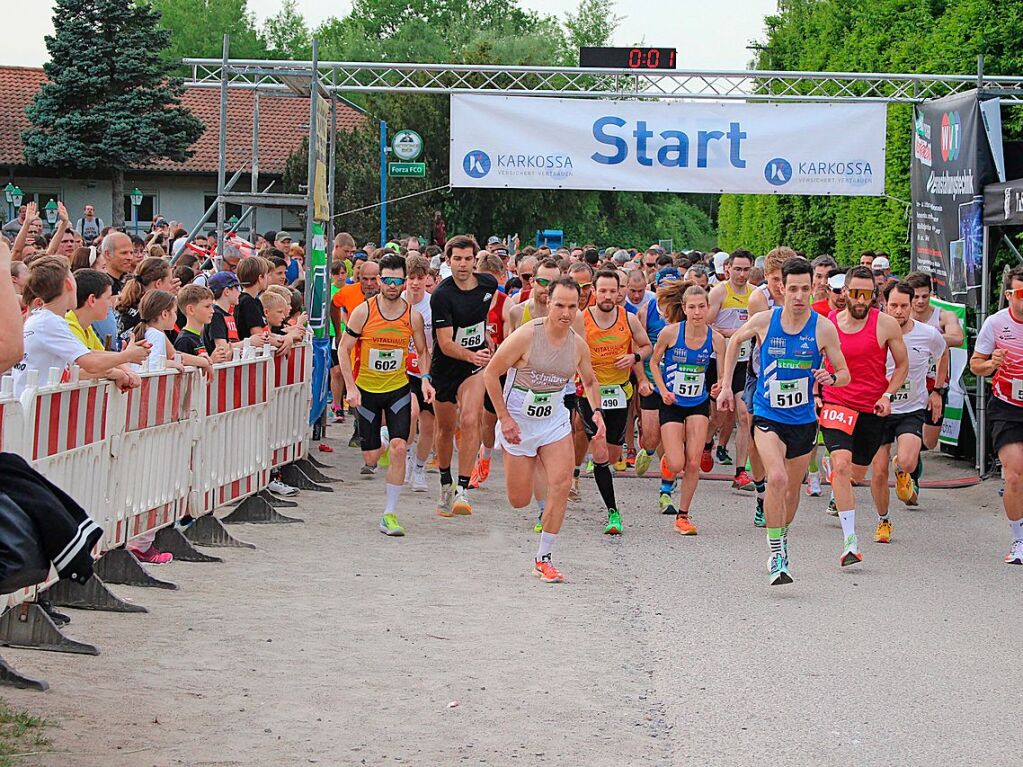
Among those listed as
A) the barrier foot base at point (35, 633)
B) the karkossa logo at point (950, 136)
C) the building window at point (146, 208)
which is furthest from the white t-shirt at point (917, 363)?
the building window at point (146, 208)

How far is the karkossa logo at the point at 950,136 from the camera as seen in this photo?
15.2 meters

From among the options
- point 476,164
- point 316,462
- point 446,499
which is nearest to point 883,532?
point 446,499

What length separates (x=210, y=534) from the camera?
1006cm

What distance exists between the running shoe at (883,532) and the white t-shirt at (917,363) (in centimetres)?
95

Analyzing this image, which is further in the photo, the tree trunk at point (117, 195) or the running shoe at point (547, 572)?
the tree trunk at point (117, 195)

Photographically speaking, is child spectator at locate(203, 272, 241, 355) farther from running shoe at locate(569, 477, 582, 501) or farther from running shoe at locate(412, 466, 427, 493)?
running shoe at locate(569, 477, 582, 501)

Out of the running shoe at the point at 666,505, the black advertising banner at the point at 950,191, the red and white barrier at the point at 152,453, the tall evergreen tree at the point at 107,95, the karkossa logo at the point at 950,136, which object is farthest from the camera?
the tall evergreen tree at the point at 107,95

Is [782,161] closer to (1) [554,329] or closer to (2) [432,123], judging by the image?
(1) [554,329]

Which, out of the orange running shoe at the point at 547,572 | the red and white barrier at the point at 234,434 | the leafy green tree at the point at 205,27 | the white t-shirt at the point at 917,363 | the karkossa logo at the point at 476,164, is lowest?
the orange running shoe at the point at 547,572

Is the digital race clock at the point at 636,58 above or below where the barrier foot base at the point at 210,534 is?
above

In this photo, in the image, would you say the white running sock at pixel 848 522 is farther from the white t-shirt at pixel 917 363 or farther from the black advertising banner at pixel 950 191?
the black advertising banner at pixel 950 191

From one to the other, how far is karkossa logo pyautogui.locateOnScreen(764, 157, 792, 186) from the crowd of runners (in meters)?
3.47

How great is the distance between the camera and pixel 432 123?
47250 mm

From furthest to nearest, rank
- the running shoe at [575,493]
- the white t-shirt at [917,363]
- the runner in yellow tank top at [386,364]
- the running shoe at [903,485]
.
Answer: the running shoe at [575,493]
the running shoe at [903,485]
the white t-shirt at [917,363]
the runner in yellow tank top at [386,364]
